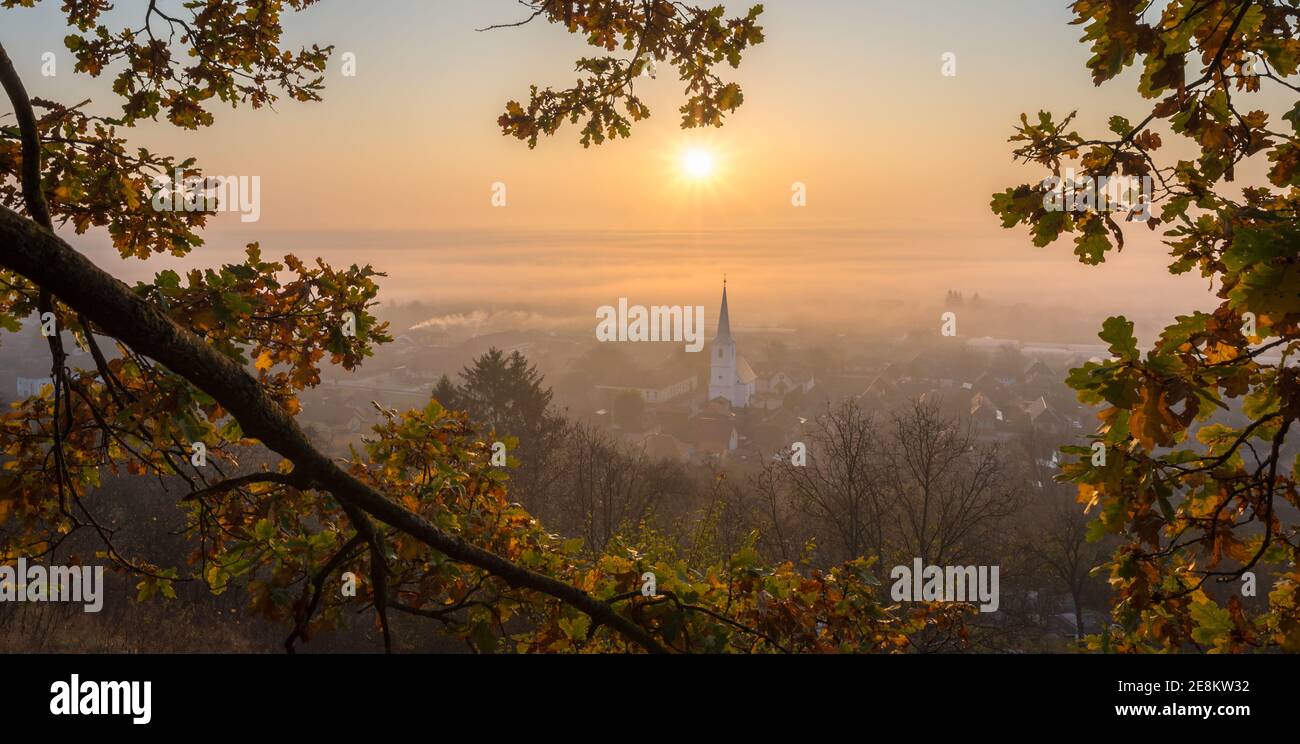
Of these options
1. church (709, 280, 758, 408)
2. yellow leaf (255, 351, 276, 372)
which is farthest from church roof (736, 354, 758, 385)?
yellow leaf (255, 351, 276, 372)

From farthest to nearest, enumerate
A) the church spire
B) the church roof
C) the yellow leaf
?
the church roof, the church spire, the yellow leaf

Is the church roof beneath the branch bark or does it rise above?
beneath

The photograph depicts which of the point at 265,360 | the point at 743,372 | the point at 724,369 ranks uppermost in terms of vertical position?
the point at 265,360

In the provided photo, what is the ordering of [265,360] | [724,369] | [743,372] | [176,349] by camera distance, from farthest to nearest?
[743,372] < [724,369] < [265,360] < [176,349]

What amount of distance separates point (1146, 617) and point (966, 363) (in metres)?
85.3

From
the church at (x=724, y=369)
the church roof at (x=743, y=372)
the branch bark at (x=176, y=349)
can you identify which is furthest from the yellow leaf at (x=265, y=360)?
the church roof at (x=743, y=372)

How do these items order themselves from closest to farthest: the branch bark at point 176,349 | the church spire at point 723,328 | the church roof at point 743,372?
the branch bark at point 176,349, the church spire at point 723,328, the church roof at point 743,372

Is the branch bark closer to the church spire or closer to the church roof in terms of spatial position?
Answer: the church spire

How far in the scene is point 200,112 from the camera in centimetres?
511

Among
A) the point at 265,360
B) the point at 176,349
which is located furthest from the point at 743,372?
the point at 176,349

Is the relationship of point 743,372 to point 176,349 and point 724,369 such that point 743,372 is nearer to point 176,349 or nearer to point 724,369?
point 724,369

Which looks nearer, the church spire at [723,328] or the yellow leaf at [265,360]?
the yellow leaf at [265,360]

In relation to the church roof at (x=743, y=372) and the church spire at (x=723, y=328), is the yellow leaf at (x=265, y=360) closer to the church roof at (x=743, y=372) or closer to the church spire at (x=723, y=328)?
the church spire at (x=723, y=328)
